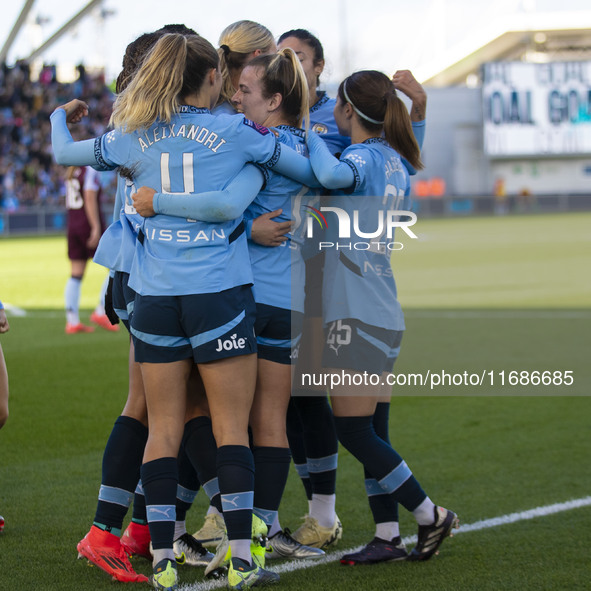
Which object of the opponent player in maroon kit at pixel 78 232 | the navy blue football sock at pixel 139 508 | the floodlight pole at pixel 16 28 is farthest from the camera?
the floodlight pole at pixel 16 28

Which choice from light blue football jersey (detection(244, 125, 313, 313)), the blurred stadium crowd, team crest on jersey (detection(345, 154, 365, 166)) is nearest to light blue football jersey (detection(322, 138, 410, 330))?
team crest on jersey (detection(345, 154, 365, 166))

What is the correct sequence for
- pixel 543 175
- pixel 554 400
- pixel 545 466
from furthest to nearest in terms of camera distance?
pixel 543 175
pixel 554 400
pixel 545 466

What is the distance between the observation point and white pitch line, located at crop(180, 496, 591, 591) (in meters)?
3.38

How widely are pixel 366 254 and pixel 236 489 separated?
1041 mm

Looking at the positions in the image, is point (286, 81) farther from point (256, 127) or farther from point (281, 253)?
point (281, 253)

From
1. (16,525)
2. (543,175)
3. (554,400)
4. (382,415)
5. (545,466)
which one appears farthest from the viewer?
(543,175)

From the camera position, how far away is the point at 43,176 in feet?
115

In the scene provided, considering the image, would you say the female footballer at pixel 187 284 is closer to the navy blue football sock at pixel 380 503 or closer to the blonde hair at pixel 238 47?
the blonde hair at pixel 238 47

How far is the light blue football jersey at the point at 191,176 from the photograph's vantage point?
319 centimetres

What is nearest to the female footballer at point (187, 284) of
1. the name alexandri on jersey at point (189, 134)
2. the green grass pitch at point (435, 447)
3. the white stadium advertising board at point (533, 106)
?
the name alexandri on jersey at point (189, 134)

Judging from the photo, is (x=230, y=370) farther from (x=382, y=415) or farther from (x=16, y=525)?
(x=16, y=525)

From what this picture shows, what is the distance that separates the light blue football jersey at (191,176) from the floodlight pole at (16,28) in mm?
28994

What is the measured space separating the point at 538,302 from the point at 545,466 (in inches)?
297

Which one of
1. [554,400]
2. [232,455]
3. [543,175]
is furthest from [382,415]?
[543,175]
